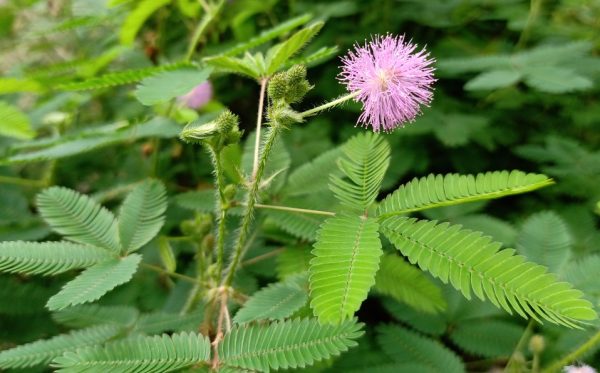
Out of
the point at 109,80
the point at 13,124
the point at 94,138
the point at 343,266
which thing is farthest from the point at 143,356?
the point at 13,124

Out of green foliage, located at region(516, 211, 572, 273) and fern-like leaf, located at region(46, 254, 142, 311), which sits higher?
green foliage, located at region(516, 211, 572, 273)

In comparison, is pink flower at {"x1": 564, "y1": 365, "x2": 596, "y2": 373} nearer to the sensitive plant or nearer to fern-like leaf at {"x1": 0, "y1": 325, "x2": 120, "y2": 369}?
the sensitive plant

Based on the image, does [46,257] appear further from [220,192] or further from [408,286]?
[408,286]

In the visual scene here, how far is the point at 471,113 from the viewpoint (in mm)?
2393

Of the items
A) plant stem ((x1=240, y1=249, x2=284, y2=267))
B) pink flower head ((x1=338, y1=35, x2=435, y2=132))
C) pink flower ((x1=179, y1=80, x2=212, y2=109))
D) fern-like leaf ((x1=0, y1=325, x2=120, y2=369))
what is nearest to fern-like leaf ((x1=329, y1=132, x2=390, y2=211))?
pink flower head ((x1=338, y1=35, x2=435, y2=132))

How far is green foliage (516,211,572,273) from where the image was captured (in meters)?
1.48

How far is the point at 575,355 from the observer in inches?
52.6

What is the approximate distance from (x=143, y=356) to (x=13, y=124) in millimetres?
1050

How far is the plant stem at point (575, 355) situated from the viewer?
129 centimetres

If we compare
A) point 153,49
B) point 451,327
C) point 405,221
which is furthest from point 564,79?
point 153,49

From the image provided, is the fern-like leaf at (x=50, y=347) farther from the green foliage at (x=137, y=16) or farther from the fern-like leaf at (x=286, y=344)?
the green foliage at (x=137, y=16)

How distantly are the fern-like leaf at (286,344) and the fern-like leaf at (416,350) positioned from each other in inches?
17.4

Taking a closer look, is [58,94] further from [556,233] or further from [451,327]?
[556,233]

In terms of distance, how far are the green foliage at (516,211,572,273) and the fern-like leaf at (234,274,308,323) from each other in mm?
665
